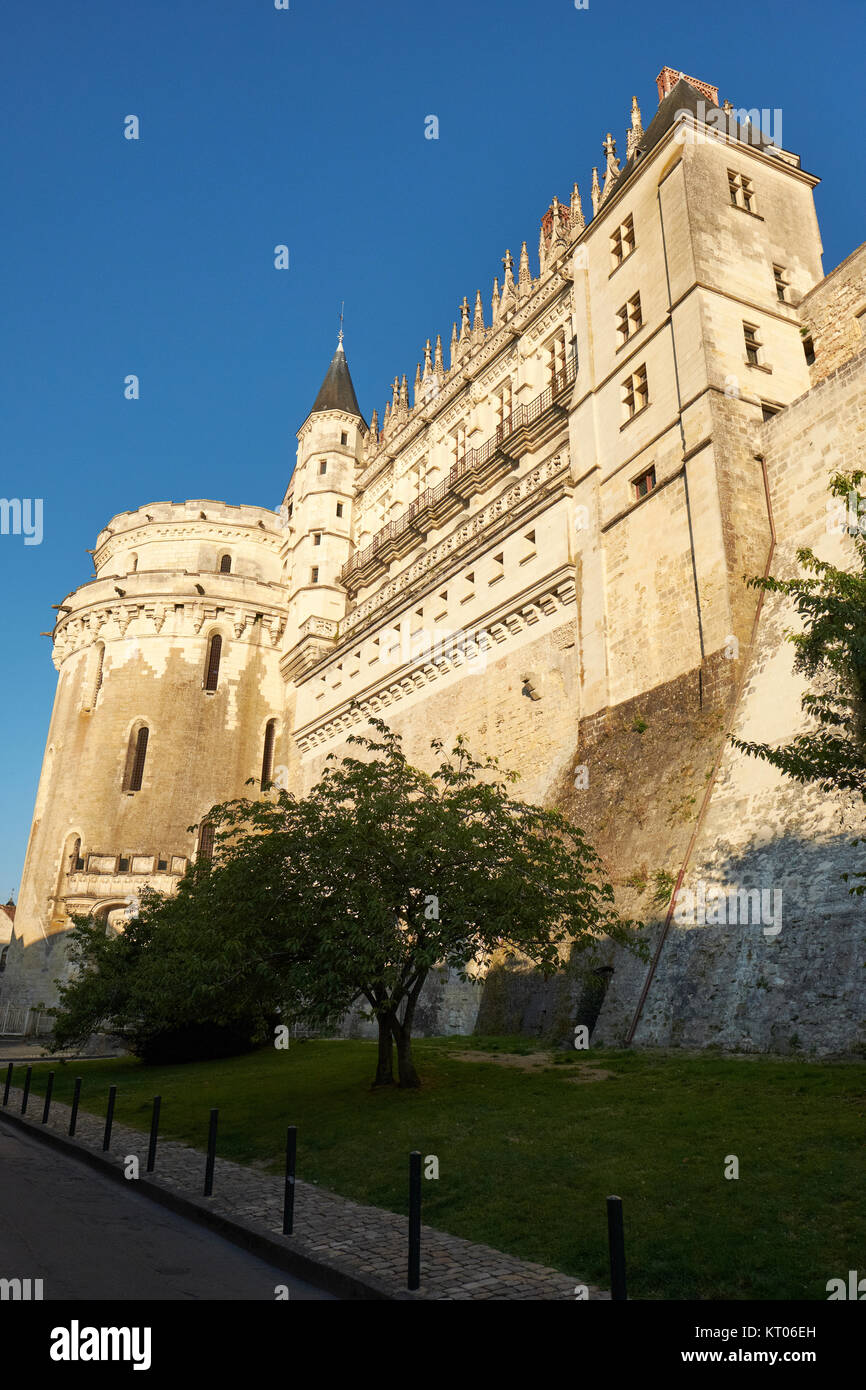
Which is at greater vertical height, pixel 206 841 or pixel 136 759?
pixel 136 759

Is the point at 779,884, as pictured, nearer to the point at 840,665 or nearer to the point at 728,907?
the point at 728,907

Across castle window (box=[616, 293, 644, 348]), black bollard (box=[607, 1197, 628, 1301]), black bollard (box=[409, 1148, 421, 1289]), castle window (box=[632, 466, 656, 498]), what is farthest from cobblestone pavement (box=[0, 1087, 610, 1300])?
castle window (box=[616, 293, 644, 348])

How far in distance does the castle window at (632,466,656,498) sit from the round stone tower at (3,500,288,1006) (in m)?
25.8

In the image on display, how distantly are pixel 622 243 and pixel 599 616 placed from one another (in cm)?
1198

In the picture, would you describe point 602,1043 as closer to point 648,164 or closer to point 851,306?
point 851,306

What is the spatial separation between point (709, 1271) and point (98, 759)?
1550 inches

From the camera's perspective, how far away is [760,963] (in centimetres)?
1305

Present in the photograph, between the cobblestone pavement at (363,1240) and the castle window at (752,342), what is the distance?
2071 cm

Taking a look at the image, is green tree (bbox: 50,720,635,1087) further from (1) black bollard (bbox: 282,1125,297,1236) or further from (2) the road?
(1) black bollard (bbox: 282,1125,297,1236)

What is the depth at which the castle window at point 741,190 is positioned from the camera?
23516 mm

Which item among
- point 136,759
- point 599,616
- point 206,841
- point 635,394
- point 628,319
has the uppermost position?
point 628,319

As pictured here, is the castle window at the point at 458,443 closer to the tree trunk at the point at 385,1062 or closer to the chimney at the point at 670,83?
the chimney at the point at 670,83
